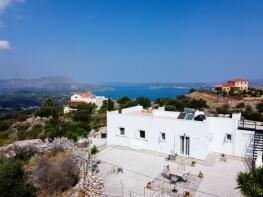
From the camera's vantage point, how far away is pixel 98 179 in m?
13.9

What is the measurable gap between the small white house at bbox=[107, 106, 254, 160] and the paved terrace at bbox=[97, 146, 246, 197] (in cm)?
74

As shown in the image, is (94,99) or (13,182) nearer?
(13,182)

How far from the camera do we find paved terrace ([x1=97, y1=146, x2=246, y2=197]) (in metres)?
13.1

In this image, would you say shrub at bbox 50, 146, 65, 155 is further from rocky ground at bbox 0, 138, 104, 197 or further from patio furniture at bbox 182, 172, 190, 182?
patio furniture at bbox 182, 172, 190, 182

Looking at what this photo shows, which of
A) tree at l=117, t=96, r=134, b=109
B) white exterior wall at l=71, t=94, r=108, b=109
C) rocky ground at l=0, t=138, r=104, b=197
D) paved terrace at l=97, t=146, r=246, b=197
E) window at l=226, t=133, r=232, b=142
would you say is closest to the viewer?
paved terrace at l=97, t=146, r=246, b=197

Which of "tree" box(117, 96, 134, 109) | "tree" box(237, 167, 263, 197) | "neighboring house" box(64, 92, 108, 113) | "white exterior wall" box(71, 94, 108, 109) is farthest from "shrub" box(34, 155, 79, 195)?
"neighboring house" box(64, 92, 108, 113)

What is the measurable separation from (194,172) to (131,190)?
4.77 metres

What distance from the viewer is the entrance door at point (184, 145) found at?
18.2 metres

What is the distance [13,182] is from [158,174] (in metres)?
8.63

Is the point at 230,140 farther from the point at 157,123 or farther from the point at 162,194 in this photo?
the point at 162,194

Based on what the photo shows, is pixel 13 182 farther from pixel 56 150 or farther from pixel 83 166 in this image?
pixel 56 150

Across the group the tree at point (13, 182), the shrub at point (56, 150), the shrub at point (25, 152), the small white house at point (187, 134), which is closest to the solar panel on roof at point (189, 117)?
the small white house at point (187, 134)

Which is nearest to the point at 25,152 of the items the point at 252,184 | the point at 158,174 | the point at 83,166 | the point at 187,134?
the point at 83,166

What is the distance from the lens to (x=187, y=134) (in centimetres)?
1806
